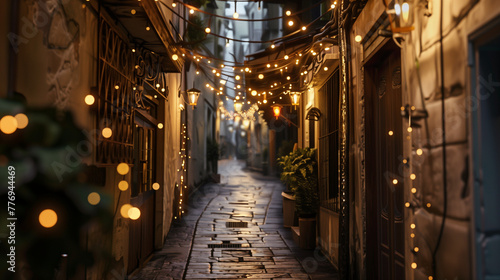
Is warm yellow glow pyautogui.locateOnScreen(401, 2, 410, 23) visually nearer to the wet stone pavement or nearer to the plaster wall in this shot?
the plaster wall

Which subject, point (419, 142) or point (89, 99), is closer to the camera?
point (419, 142)

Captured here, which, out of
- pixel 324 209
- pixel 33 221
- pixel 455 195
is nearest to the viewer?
pixel 33 221

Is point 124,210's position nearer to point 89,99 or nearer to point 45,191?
point 89,99

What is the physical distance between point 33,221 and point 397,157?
3915 millimetres

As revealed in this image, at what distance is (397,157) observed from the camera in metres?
4.94

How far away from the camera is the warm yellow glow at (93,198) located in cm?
244

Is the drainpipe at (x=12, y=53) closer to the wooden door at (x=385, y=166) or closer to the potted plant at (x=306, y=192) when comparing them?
the wooden door at (x=385, y=166)

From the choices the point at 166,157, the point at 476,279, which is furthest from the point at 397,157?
the point at 166,157

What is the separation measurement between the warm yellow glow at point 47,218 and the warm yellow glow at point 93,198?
0.20 meters

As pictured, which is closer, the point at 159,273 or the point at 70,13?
the point at 70,13

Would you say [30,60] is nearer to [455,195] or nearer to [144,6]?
[144,6]

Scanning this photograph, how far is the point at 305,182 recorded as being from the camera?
9.38m

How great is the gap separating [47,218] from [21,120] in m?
0.55

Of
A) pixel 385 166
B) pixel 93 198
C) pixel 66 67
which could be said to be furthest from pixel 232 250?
pixel 93 198
